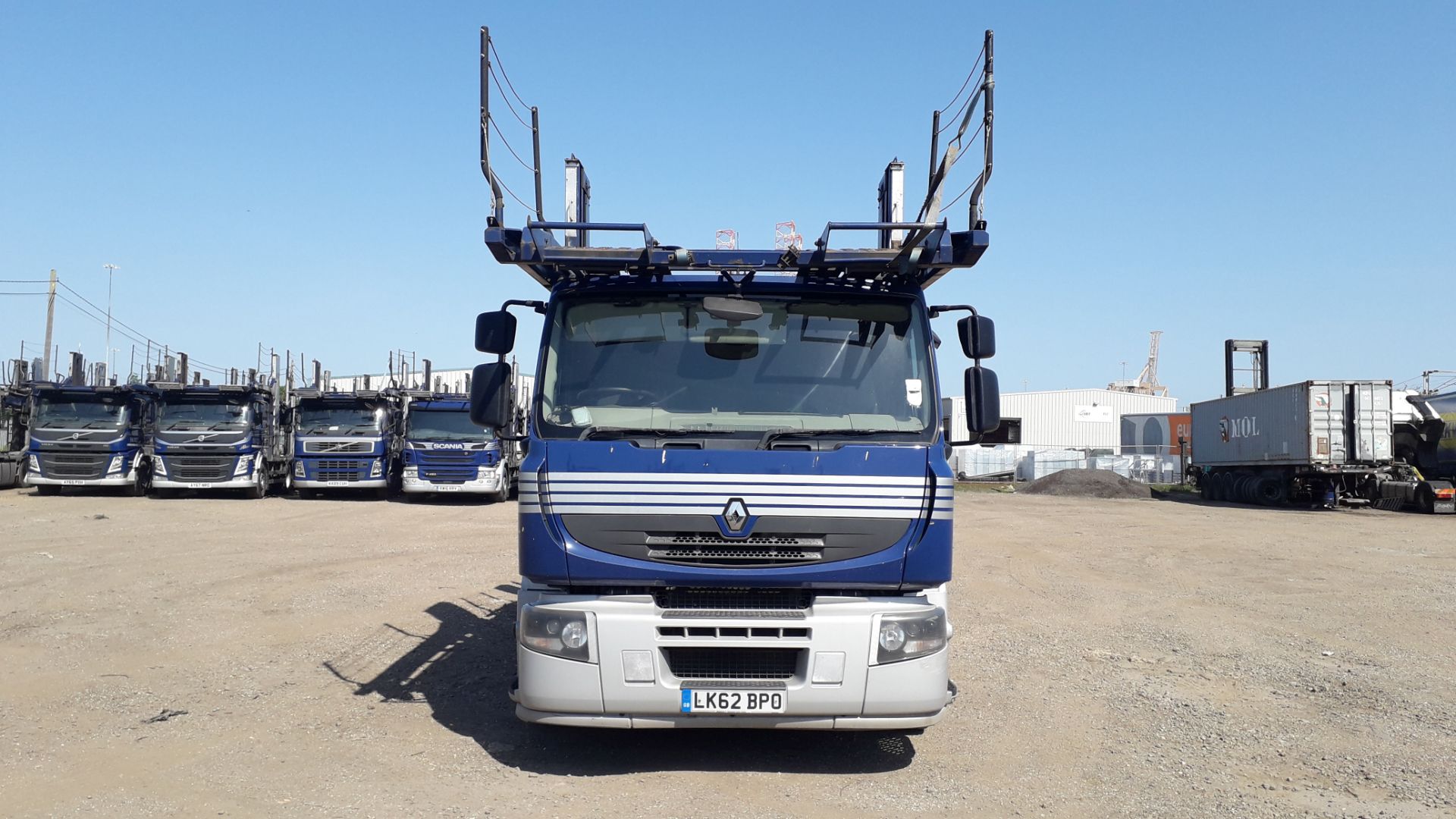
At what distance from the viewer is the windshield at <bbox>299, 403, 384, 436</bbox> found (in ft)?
79.0

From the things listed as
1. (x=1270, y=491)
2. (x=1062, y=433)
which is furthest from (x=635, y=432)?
(x=1062, y=433)

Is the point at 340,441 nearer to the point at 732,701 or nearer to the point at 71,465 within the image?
the point at 71,465

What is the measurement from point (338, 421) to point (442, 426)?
2.54 m

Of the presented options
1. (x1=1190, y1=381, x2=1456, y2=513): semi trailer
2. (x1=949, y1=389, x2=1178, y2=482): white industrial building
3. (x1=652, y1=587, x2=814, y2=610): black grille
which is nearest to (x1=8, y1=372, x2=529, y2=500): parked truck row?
(x1=652, y1=587, x2=814, y2=610): black grille

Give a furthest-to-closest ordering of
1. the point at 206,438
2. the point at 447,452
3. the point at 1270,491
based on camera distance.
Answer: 1. the point at 1270,491
2. the point at 447,452
3. the point at 206,438

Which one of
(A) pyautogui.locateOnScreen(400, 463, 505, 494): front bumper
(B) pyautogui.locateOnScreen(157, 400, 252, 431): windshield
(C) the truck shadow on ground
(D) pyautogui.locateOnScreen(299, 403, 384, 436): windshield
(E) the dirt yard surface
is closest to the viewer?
(E) the dirt yard surface

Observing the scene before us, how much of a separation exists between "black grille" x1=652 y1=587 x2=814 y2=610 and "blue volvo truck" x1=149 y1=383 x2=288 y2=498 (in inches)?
817

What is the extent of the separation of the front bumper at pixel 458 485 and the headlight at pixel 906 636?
19.8 meters

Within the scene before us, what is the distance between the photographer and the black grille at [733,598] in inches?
199

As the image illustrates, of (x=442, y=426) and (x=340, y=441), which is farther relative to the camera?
(x=340, y=441)

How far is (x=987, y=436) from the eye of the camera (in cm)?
606

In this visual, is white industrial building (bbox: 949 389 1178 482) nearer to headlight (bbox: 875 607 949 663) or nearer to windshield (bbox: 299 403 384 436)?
windshield (bbox: 299 403 384 436)

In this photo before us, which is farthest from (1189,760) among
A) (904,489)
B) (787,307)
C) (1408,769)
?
(787,307)

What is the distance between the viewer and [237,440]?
75.4 ft
